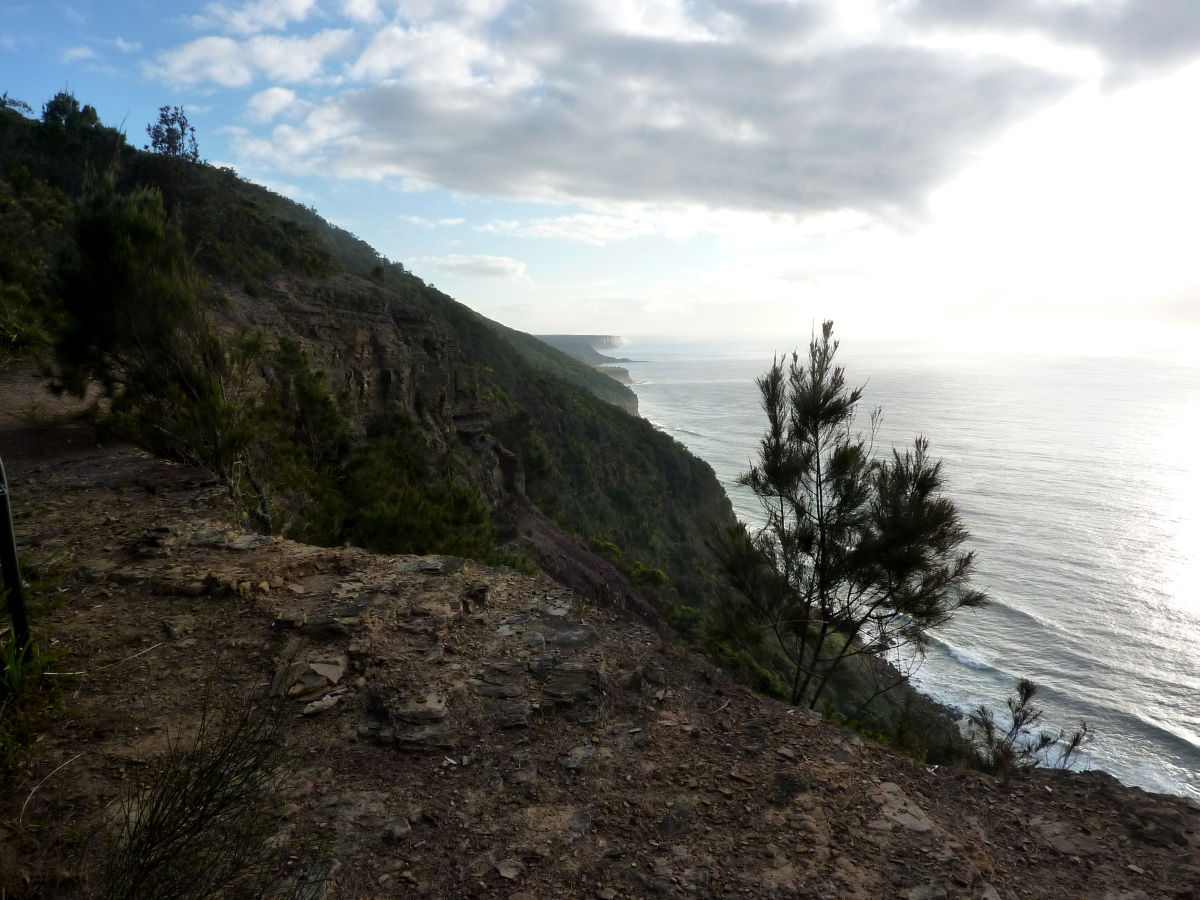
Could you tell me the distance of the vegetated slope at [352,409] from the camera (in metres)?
9.87

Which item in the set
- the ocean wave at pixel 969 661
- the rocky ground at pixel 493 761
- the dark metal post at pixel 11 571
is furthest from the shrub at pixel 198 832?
the ocean wave at pixel 969 661

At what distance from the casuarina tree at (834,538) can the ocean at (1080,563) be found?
1819 mm

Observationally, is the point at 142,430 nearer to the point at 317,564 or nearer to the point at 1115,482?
the point at 317,564

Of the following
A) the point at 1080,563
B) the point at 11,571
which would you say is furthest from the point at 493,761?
the point at 1080,563

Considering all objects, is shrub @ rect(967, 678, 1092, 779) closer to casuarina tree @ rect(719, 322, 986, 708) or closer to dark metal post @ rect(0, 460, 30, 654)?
casuarina tree @ rect(719, 322, 986, 708)

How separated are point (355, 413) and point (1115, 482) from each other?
49868 millimetres

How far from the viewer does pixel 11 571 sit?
300 cm

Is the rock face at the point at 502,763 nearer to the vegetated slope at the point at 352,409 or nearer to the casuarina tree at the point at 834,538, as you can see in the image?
Result: the vegetated slope at the point at 352,409

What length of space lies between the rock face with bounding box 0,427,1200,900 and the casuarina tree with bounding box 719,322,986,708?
141 inches

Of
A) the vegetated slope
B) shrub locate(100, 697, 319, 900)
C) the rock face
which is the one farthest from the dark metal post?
the vegetated slope

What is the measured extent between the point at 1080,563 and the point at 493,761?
36.2 meters

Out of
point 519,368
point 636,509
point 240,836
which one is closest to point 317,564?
point 240,836

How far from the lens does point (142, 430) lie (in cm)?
811

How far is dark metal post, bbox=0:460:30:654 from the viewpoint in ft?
9.28
